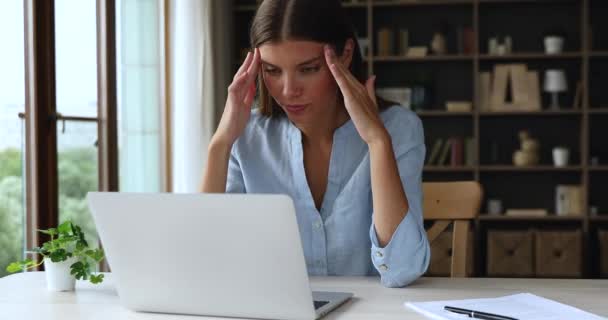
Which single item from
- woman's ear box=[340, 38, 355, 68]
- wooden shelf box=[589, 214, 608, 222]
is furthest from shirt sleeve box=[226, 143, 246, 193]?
wooden shelf box=[589, 214, 608, 222]

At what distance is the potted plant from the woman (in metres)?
0.33

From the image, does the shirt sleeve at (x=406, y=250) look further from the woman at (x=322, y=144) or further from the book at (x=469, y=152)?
the book at (x=469, y=152)

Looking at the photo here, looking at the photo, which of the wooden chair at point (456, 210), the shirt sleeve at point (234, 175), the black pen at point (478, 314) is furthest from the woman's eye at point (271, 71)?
the black pen at point (478, 314)

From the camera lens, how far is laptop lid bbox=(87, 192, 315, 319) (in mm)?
1178

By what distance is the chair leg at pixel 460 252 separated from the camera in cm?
Answer: 184

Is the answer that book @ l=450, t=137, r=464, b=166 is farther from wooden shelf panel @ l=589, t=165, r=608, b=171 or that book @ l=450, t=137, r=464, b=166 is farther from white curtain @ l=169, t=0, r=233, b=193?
white curtain @ l=169, t=0, r=233, b=193

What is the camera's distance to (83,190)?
12.0 ft

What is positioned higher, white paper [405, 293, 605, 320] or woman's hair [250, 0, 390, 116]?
woman's hair [250, 0, 390, 116]

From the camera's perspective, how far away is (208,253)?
48.2 inches

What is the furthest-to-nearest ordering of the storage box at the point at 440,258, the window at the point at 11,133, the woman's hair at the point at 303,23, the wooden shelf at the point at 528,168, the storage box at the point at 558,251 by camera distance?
1. the wooden shelf at the point at 528,168
2. the storage box at the point at 558,251
3. the storage box at the point at 440,258
4. the window at the point at 11,133
5. the woman's hair at the point at 303,23

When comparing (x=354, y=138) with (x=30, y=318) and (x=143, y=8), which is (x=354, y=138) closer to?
(x=30, y=318)

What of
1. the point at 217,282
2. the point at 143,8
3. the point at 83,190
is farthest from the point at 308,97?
the point at 143,8

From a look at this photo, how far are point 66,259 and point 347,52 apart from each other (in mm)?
773

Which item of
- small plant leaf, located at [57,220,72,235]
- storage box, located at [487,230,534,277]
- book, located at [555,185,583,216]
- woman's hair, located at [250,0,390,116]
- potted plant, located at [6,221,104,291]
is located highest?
woman's hair, located at [250,0,390,116]
